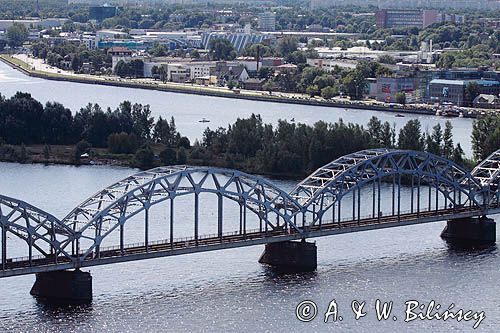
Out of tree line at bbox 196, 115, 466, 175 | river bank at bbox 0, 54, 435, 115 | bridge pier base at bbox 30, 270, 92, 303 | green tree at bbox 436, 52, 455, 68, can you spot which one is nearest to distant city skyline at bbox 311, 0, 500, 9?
green tree at bbox 436, 52, 455, 68

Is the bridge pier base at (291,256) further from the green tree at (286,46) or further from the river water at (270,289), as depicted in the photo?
the green tree at (286,46)

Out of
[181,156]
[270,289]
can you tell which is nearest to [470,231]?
[270,289]

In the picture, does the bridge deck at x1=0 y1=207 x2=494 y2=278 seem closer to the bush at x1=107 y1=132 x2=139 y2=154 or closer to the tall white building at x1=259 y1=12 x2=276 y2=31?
the bush at x1=107 y1=132 x2=139 y2=154

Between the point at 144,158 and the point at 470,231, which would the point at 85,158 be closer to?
the point at 144,158

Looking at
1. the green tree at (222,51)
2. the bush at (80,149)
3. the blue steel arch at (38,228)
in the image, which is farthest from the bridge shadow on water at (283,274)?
the green tree at (222,51)

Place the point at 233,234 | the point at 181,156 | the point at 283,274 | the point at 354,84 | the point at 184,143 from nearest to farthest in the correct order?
the point at 283,274 → the point at 233,234 → the point at 181,156 → the point at 184,143 → the point at 354,84

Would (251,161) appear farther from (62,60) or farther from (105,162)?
(62,60)
